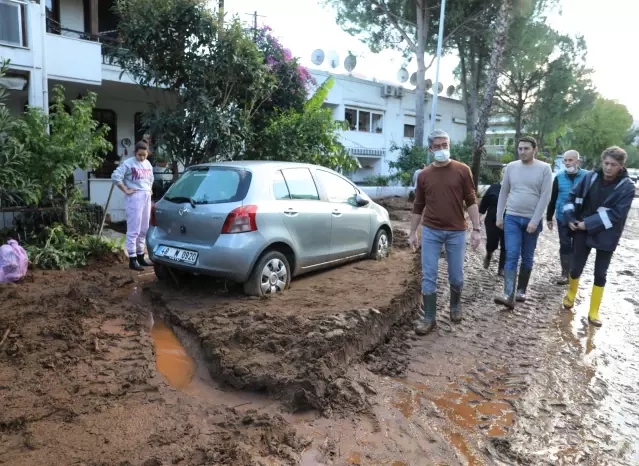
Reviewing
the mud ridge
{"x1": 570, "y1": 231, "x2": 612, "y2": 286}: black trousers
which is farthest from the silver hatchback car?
{"x1": 570, "y1": 231, "x2": 612, "y2": 286}: black trousers

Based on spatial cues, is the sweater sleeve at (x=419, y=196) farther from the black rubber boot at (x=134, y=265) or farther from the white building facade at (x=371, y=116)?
the white building facade at (x=371, y=116)

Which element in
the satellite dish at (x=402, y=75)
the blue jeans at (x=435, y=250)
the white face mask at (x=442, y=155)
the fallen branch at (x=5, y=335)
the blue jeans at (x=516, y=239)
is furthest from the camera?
the satellite dish at (x=402, y=75)

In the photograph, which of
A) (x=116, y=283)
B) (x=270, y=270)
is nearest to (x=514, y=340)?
(x=270, y=270)

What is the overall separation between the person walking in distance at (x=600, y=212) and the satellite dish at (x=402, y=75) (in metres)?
24.7

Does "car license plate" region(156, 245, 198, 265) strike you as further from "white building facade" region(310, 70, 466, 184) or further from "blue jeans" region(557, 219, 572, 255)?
"white building facade" region(310, 70, 466, 184)

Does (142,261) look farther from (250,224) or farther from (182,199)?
(250,224)

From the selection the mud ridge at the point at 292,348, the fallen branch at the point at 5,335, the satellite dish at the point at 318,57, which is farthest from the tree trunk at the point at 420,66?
the fallen branch at the point at 5,335

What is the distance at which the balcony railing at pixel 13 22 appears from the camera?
29.7ft

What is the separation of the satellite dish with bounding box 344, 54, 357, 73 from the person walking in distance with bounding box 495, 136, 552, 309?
72.4ft

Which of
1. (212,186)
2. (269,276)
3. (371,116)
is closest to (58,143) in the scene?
(212,186)

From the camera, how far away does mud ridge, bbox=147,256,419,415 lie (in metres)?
3.65

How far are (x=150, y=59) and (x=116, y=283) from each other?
5064 mm

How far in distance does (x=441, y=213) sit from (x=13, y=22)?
8818 millimetres

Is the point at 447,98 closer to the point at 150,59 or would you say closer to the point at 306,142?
the point at 306,142
